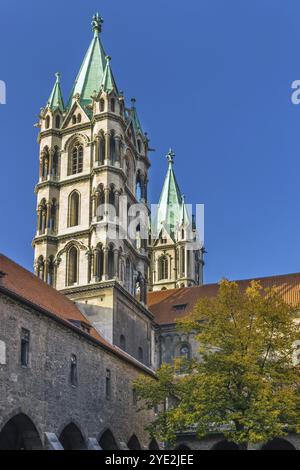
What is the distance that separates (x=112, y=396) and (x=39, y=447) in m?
8.64

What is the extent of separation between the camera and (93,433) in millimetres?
37562

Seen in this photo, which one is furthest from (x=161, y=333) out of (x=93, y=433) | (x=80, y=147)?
(x=93, y=433)

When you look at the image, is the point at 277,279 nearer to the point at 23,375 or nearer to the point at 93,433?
the point at 93,433

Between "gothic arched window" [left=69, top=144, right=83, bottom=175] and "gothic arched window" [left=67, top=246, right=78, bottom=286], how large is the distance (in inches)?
248

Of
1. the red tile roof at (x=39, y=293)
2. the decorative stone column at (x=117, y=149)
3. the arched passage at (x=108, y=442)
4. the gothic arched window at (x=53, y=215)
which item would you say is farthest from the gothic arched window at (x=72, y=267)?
the arched passage at (x=108, y=442)

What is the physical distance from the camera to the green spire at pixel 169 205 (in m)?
81.8

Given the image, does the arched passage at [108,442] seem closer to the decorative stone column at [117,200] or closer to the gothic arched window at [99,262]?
the gothic arched window at [99,262]

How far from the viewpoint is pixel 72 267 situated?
52219mm

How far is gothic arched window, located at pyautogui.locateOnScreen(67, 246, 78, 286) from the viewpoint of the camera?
2030 inches

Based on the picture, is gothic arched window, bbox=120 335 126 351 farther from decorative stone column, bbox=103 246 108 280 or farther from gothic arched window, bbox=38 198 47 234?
gothic arched window, bbox=38 198 47 234

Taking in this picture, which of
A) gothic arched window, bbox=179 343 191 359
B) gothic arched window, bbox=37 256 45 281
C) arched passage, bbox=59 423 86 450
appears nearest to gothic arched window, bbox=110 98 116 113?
gothic arched window, bbox=37 256 45 281

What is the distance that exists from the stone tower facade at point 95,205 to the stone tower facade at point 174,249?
19.4 m

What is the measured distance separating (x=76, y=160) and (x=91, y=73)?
7.98 m

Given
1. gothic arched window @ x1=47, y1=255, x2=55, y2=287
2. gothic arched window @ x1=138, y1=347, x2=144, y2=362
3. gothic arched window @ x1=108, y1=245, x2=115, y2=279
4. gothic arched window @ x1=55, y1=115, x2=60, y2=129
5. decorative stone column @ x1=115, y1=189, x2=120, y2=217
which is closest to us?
gothic arched window @ x1=108, y1=245, x2=115, y2=279
